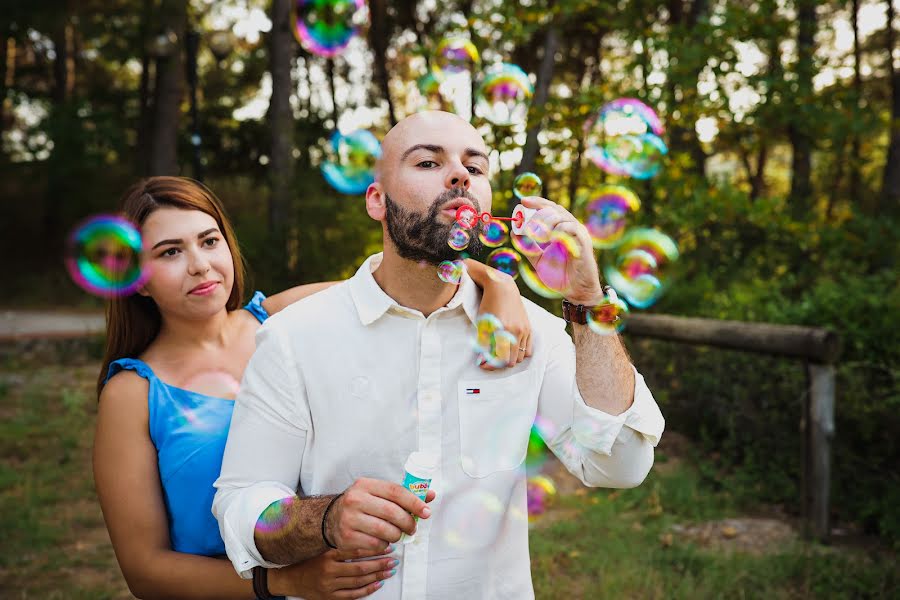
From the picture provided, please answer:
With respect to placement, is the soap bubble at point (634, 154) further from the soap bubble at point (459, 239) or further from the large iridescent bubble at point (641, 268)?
the soap bubble at point (459, 239)

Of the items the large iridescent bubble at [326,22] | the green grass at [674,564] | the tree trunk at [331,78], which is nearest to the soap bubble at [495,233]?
the large iridescent bubble at [326,22]

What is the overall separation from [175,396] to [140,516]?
0.34 m

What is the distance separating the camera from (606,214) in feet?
8.59

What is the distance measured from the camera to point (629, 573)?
391 centimetres

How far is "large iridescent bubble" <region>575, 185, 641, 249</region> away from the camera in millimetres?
2541

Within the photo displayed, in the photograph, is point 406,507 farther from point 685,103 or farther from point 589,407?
point 685,103

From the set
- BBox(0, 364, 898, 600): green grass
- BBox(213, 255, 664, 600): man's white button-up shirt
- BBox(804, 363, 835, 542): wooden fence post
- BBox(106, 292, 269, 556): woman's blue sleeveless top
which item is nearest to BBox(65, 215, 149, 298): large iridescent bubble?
BBox(106, 292, 269, 556): woman's blue sleeveless top

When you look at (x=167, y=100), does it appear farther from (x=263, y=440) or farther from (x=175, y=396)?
(x=263, y=440)

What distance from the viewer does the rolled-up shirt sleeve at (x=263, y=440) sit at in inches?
71.4

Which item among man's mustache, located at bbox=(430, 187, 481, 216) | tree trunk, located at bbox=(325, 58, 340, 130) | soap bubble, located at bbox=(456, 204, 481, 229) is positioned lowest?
soap bubble, located at bbox=(456, 204, 481, 229)

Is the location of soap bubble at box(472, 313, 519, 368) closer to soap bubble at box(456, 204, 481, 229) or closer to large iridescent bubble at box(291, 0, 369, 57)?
soap bubble at box(456, 204, 481, 229)

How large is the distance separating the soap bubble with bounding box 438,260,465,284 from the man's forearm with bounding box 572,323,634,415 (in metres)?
0.35

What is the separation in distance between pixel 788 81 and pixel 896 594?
18.6 ft

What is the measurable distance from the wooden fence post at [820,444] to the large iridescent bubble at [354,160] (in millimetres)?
3098
